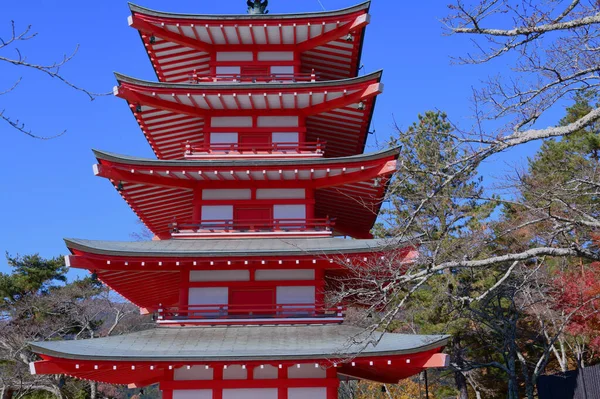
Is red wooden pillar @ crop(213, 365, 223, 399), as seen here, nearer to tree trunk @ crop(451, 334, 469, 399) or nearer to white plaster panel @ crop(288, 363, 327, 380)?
white plaster panel @ crop(288, 363, 327, 380)

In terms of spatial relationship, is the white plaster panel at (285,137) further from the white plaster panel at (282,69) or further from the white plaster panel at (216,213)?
the white plaster panel at (216,213)

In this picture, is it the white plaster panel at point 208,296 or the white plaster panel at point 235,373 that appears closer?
the white plaster panel at point 235,373

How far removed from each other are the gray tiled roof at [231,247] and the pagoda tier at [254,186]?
0.46 m

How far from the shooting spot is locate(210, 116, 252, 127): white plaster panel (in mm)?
19188

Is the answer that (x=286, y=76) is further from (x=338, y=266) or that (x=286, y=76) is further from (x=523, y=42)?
(x=523, y=42)

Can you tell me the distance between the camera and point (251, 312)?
52.3 ft

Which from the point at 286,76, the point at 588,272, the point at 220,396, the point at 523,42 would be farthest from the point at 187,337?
the point at 588,272

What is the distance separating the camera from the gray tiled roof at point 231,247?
1516 cm

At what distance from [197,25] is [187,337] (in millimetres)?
10364

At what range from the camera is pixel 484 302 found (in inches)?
1198

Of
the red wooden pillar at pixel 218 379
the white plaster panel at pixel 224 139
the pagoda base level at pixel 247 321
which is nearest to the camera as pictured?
the red wooden pillar at pixel 218 379

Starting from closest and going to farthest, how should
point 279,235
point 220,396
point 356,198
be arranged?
point 220,396 < point 279,235 < point 356,198

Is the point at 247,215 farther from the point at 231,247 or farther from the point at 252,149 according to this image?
the point at 252,149

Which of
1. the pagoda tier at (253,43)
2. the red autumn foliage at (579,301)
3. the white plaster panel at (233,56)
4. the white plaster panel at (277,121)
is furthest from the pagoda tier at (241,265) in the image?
the red autumn foliage at (579,301)
